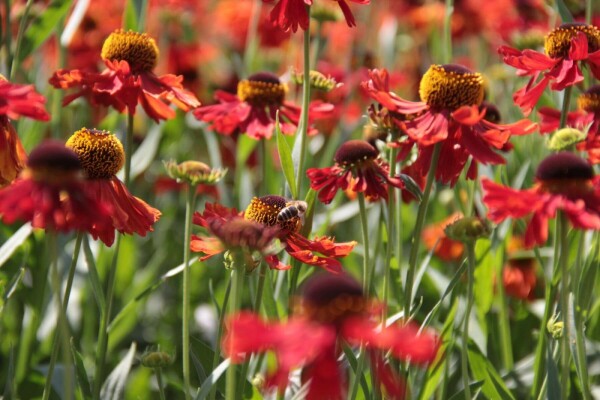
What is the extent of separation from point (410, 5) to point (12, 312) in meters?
1.98

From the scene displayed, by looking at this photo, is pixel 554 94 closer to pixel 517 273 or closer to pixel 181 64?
pixel 517 273

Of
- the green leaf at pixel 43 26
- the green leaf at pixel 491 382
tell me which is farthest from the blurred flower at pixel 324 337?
the green leaf at pixel 43 26

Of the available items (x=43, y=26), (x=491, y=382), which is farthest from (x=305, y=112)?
(x=43, y=26)

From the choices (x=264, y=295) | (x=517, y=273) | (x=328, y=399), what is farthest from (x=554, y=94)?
(x=328, y=399)

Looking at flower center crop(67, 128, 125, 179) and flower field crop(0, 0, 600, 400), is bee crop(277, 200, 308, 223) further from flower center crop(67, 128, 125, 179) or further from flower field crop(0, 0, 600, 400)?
flower center crop(67, 128, 125, 179)

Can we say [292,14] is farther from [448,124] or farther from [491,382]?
[491,382]

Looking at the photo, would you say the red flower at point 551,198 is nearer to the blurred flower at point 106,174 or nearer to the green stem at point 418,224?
the green stem at point 418,224

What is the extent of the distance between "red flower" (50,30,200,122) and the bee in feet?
0.91

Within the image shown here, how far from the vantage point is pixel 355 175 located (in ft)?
3.90

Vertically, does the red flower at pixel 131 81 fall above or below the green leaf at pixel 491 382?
above

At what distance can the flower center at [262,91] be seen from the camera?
1552 mm

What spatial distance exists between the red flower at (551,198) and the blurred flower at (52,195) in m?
0.38

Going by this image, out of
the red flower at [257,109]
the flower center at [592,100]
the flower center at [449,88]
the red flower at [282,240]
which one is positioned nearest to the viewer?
the red flower at [282,240]

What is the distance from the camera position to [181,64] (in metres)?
2.74
